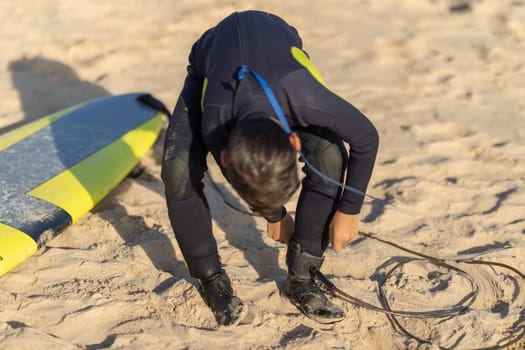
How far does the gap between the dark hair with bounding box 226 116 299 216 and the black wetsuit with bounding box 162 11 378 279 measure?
105 mm

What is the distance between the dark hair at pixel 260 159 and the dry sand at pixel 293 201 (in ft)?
2.09

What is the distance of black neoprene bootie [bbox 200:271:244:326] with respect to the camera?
2191mm

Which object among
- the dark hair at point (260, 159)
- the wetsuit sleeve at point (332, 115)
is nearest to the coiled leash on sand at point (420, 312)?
the wetsuit sleeve at point (332, 115)

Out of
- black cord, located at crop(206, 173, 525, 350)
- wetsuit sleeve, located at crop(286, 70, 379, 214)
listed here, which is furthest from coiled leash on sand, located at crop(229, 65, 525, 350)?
wetsuit sleeve, located at crop(286, 70, 379, 214)

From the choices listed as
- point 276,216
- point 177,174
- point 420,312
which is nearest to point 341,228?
point 276,216

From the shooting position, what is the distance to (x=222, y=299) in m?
2.22

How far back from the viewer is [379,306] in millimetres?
2320

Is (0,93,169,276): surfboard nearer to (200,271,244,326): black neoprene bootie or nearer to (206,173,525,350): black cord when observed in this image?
(200,271,244,326): black neoprene bootie

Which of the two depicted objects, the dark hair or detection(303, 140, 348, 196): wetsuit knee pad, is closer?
the dark hair

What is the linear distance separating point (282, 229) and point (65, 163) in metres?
1.20

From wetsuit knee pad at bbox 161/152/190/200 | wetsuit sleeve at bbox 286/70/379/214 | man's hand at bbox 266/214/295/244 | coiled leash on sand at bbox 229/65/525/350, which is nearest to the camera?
wetsuit sleeve at bbox 286/70/379/214

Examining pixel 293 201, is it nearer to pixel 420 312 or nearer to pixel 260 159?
pixel 420 312

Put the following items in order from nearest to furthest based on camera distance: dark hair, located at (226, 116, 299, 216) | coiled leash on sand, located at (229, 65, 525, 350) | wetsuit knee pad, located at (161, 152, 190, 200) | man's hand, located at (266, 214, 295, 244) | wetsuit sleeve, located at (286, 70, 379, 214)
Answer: dark hair, located at (226, 116, 299, 216) → wetsuit sleeve, located at (286, 70, 379, 214) → wetsuit knee pad, located at (161, 152, 190, 200) → coiled leash on sand, located at (229, 65, 525, 350) → man's hand, located at (266, 214, 295, 244)

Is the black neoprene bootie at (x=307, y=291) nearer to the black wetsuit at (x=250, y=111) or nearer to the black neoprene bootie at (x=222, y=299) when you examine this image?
the black wetsuit at (x=250, y=111)
